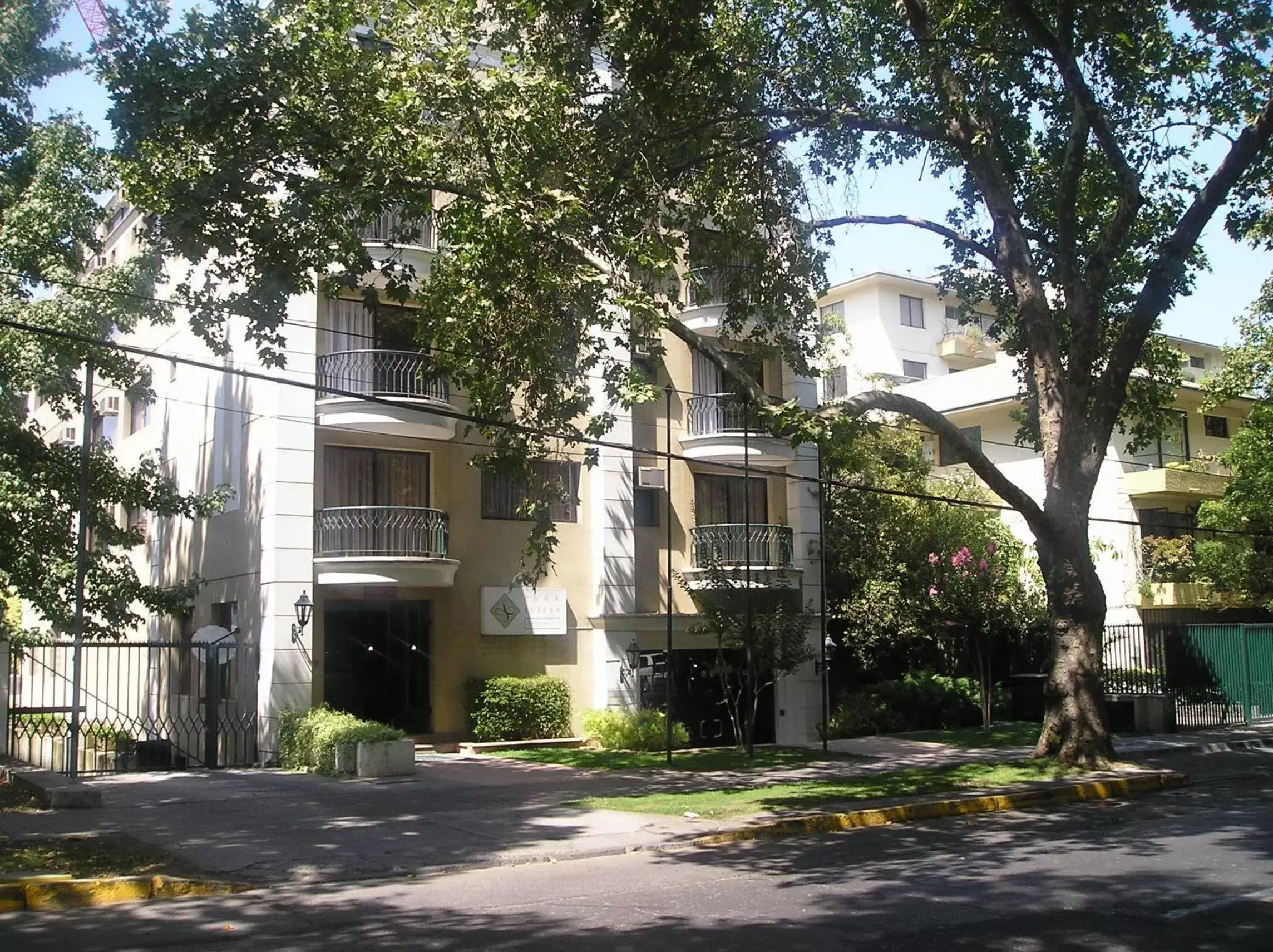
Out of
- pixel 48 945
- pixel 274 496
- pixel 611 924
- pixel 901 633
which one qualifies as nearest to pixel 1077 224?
pixel 901 633

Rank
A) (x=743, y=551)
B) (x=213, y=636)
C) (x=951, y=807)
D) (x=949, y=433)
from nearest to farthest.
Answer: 1. (x=951, y=807)
2. (x=949, y=433)
3. (x=213, y=636)
4. (x=743, y=551)

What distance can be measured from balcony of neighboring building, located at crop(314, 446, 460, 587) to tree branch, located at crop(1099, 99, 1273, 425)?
464 inches

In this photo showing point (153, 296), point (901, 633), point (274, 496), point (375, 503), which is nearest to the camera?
point (153, 296)

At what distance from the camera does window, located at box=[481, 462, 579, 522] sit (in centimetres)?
2402

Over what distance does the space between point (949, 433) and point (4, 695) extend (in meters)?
15.2

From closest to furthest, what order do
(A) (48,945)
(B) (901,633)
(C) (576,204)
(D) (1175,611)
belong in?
(A) (48,945), (C) (576,204), (B) (901,633), (D) (1175,611)

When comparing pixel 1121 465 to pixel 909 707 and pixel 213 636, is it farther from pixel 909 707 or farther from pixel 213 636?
pixel 213 636

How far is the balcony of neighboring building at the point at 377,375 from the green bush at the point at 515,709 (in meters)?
4.89

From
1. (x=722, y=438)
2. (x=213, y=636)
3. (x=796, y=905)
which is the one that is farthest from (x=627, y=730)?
(x=796, y=905)

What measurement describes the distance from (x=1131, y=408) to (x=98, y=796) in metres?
17.6

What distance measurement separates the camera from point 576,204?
13.3 meters

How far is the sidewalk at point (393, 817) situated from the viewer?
37.4 ft

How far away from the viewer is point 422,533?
22281mm

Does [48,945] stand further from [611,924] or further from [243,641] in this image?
[243,641]
